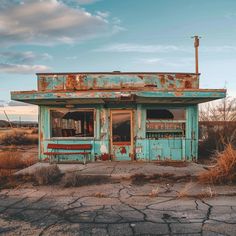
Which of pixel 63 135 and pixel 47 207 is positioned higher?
pixel 63 135

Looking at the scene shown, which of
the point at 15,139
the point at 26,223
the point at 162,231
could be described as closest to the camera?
the point at 162,231

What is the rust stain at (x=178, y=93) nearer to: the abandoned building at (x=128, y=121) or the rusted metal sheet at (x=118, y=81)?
the abandoned building at (x=128, y=121)

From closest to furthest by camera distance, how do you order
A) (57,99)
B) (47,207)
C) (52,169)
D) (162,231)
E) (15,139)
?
(162,231)
(47,207)
(52,169)
(57,99)
(15,139)

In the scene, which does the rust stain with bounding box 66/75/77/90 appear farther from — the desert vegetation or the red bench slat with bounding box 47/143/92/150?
the desert vegetation

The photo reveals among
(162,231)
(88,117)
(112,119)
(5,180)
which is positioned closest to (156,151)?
(112,119)

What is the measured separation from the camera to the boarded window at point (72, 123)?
1196 cm

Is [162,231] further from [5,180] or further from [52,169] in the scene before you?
[5,180]

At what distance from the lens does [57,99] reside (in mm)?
10898

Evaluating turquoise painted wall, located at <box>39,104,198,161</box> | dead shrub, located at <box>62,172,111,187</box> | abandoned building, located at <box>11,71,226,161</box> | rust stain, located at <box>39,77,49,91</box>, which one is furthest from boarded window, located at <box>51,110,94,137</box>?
dead shrub, located at <box>62,172,111,187</box>

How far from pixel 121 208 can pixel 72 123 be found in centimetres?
674

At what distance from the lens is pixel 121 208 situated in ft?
19.2

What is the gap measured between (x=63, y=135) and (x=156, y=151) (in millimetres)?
4291

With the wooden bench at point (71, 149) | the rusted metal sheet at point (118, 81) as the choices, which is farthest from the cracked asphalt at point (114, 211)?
the rusted metal sheet at point (118, 81)

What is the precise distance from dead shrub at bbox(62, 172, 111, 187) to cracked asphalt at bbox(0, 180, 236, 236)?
1.01ft
